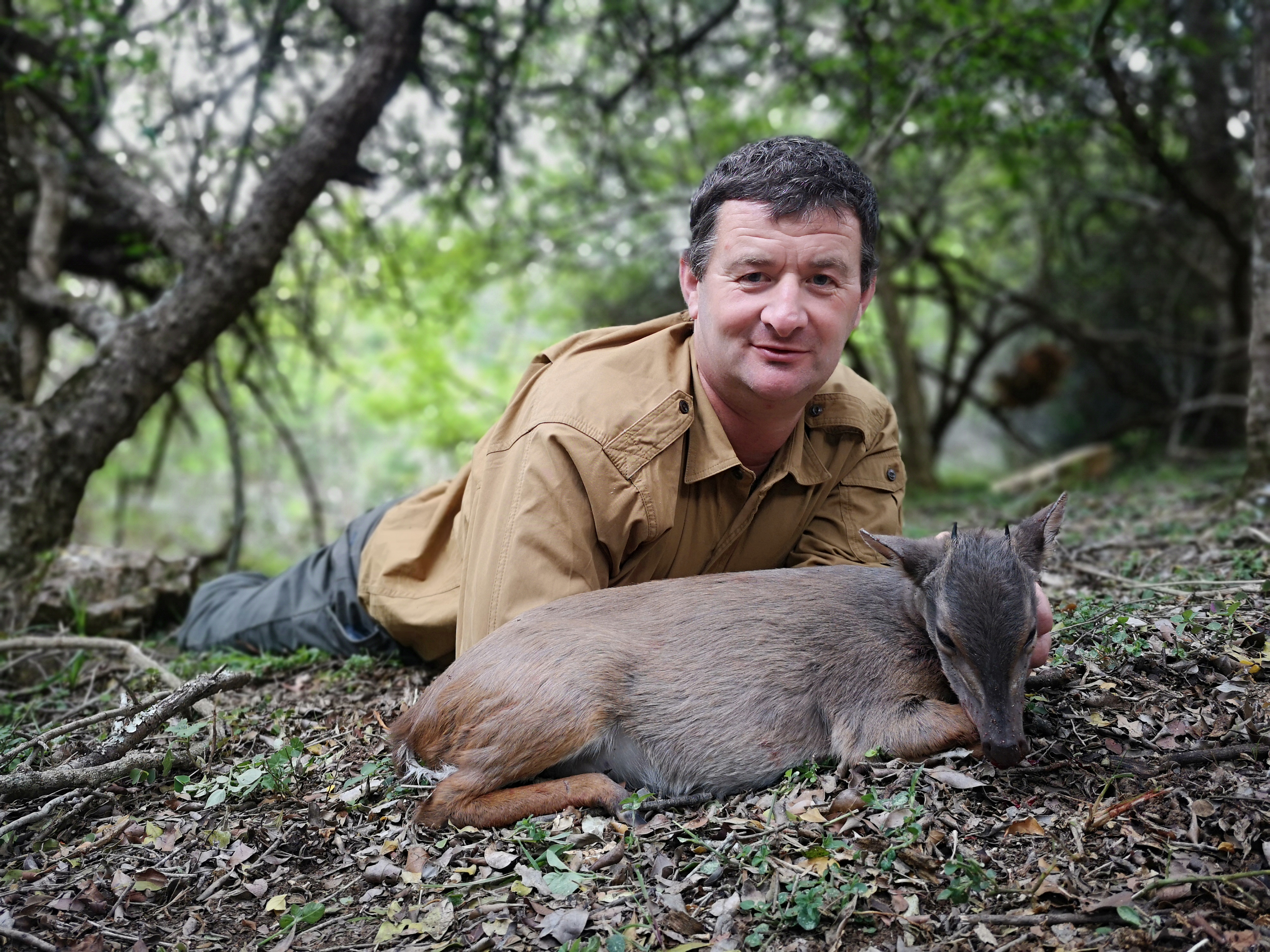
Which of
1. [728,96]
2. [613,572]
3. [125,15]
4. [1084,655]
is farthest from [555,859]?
[728,96]

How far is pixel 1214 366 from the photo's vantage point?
39.0ft

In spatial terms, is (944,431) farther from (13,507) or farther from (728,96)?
(13,507)

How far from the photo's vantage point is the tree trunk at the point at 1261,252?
5648 millimetres

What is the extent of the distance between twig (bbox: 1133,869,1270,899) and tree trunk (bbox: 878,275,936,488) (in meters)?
10.00

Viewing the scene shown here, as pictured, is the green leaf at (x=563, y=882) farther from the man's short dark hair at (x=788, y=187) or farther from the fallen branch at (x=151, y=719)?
the man's short dark hair at (x=788, y=187)

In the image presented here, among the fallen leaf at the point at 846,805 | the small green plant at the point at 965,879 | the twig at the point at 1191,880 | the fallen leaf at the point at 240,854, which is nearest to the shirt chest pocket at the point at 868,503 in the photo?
the fallen leaf at the point at 846,805

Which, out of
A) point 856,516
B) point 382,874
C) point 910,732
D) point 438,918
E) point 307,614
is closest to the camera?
point 438,918

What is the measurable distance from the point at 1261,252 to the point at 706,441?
4112 millimetres

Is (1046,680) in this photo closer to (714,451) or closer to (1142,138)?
(714,451)

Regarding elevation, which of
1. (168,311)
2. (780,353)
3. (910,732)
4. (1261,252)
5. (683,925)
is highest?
(168,311)

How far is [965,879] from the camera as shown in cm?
271

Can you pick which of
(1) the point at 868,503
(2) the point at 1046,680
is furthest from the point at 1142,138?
(2) the point at 1046,680

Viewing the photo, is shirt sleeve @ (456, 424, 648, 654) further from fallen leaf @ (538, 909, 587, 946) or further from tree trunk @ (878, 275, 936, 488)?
tree trunk @ (878, 275, 936, 488)

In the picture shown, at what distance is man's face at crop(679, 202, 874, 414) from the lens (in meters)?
3.78
